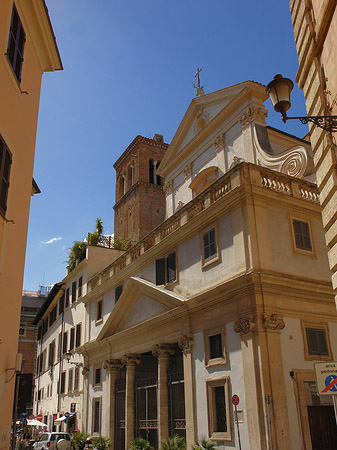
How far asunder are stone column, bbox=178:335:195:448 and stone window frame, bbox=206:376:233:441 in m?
0.98

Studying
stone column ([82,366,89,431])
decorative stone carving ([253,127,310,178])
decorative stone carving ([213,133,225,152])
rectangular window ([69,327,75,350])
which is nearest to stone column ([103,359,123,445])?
stone column ([82,366,89,431])

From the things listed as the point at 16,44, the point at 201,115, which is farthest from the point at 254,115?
the point at 16,44

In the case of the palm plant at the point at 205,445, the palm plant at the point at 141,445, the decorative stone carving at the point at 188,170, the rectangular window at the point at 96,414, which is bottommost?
the palm plant at the point at 141,445

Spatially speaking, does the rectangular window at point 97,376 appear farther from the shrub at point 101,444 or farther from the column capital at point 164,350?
the column capital at point 164,350

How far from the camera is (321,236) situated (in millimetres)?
17344

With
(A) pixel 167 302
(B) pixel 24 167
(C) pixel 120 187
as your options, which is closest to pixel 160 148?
(C) pixel 120 187

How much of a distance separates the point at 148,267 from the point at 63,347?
15.6 metres

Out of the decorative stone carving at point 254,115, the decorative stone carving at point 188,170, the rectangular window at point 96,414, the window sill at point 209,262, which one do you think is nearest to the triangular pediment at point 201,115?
the decorative stone carving at point 254,115

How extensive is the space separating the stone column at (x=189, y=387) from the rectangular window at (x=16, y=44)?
11.6 meters

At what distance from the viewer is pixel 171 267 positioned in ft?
64.8

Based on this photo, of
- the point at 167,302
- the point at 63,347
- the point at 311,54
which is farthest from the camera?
the point at 63,347

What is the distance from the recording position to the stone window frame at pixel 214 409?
14.8 metres

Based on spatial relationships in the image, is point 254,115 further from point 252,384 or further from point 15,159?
point 15,159

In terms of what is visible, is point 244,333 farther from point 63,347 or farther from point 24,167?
point 63,347
